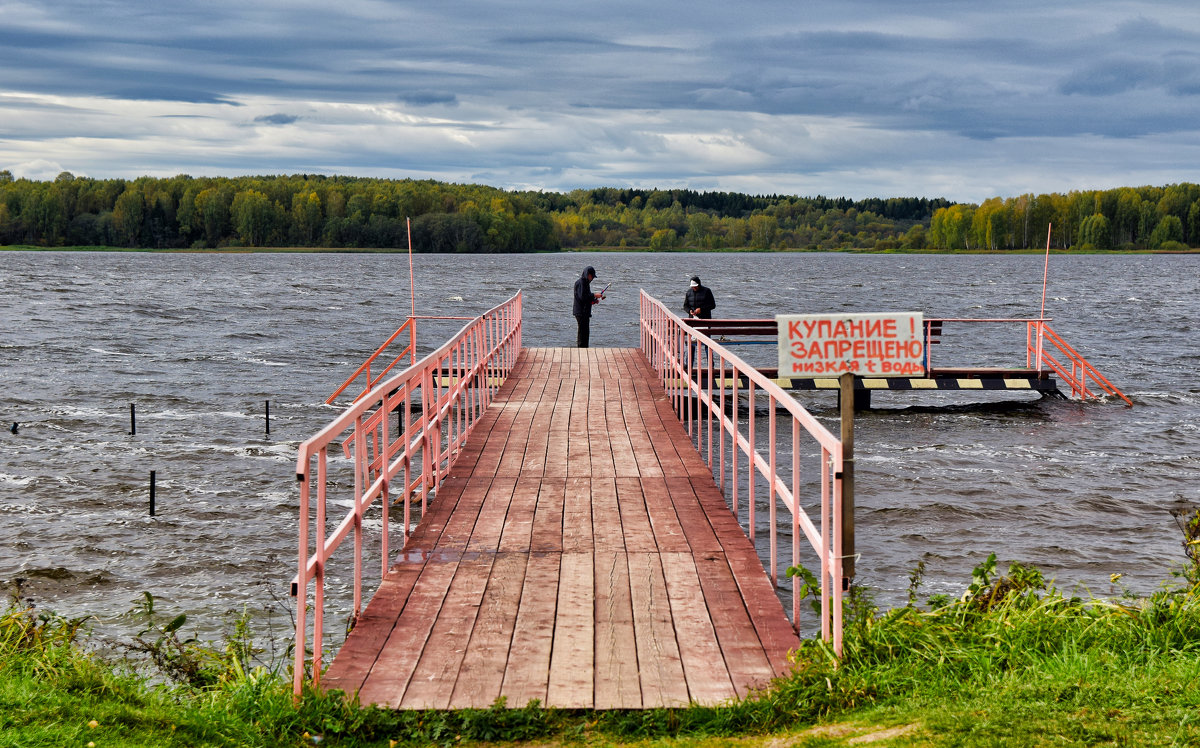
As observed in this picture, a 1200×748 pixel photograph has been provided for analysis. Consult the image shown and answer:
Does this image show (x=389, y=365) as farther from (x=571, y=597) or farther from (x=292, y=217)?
(x=292, y=217)

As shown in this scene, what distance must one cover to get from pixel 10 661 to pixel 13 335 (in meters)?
40.4

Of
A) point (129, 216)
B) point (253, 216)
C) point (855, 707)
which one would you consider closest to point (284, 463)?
point (855, 707)

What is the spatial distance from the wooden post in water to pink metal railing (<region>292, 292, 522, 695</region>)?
2304mm

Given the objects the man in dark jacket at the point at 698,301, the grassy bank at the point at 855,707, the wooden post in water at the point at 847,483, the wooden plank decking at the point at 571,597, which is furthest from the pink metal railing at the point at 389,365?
the wooden post in water at the point at 847,483

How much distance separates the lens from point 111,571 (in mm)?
11164

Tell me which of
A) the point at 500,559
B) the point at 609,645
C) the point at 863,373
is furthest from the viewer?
the point at 500,559

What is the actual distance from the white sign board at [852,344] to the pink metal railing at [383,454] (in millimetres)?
2177

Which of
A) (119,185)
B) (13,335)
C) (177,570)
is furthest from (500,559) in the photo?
(119,185)

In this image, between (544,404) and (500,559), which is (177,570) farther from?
(500,559)

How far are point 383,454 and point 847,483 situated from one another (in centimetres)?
309

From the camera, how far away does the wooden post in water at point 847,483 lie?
4.78 metres

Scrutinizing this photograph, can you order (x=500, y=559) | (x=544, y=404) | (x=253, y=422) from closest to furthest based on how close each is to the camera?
(x=500, y=559) < (x=544, y=404) < (x=253, y=422)

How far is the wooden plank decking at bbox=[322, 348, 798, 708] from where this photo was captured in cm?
488

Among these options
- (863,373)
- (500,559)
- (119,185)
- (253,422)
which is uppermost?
(119,185)
